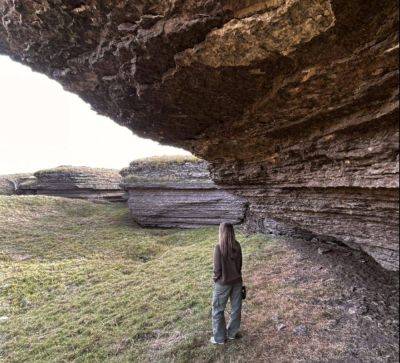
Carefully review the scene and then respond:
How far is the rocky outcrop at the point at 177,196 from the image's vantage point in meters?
18.6

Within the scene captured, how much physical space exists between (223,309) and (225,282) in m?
0.56

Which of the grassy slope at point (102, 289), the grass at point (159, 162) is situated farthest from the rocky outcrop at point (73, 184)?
the grassy slope at point (102, 289)

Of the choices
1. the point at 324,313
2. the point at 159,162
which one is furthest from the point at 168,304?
the point at 159,162

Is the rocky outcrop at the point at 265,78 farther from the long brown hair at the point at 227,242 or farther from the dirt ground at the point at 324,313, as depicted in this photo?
the long brown hair at the point at 227,242

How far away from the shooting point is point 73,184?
28547 mm

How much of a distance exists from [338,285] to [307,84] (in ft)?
16.7

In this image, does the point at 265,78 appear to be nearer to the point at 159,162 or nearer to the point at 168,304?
the point at 168,304

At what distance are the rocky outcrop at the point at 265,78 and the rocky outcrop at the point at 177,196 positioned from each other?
10714 mm

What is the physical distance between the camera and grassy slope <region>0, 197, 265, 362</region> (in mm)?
8273

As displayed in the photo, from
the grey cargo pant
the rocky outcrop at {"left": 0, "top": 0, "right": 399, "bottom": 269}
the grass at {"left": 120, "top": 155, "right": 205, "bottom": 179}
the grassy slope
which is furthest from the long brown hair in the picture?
the grass at {"left": 120, "top": 155, "right": 205, "bottom": 179}

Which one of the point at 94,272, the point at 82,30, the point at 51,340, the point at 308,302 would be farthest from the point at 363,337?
the point at 94,272

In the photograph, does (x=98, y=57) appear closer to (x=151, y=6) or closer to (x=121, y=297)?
(x=151, y=6)

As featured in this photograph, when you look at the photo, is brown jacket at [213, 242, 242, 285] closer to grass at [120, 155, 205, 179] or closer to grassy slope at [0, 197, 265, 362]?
grassy slope at [0, 197, 265, 362]

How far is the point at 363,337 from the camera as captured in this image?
241 inches
